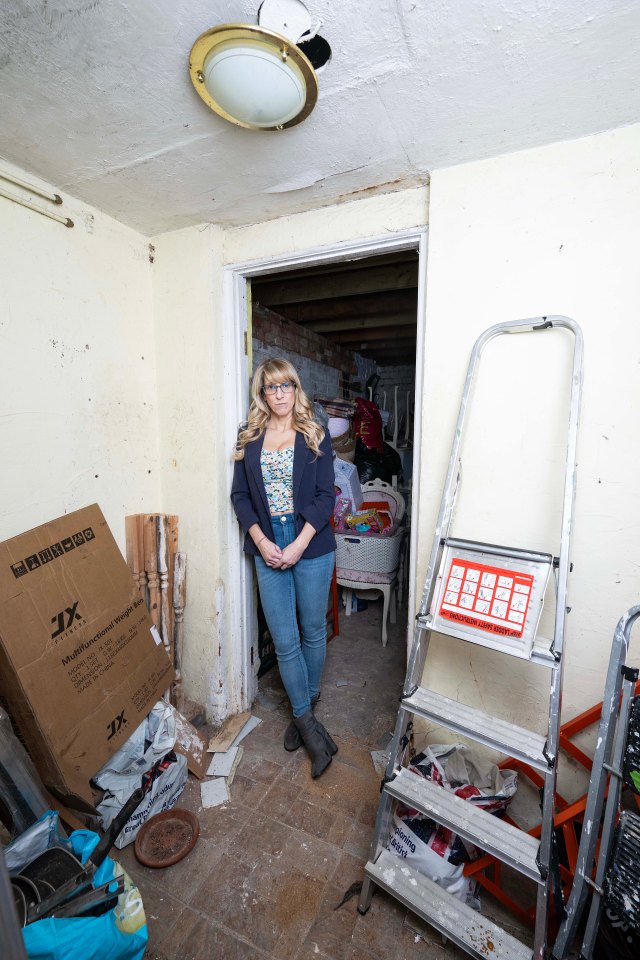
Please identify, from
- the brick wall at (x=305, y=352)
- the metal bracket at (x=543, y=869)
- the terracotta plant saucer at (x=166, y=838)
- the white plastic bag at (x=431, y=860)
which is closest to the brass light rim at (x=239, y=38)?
the brick wall at (x=305, y=352)

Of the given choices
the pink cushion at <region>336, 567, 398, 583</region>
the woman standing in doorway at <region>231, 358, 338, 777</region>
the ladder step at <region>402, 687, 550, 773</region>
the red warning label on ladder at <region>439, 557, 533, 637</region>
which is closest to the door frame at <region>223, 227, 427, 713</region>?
the woman standing in doorway at <region>231, 358, 338, 777</region>

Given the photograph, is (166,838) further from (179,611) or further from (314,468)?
(314,468)

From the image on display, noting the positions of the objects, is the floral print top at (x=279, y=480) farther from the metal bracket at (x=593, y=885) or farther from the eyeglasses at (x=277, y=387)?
the metal bracket at (x=593, y=885)

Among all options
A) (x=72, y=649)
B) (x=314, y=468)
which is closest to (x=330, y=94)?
(x=314, y=468)

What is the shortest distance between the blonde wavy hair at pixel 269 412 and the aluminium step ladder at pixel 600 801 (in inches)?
50.4

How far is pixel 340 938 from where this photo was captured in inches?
49.0

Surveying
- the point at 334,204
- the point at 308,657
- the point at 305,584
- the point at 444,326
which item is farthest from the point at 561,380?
the point at 308,657

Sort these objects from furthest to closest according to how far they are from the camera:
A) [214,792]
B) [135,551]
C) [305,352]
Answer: [305,352] < [135,551] < [214,792]

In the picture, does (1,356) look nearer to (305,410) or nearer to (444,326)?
(305,410)

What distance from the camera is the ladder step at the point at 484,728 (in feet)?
3.63

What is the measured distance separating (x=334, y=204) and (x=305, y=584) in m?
1.66

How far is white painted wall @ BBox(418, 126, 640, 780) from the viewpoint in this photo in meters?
1.28

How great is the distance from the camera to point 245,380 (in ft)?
6.79

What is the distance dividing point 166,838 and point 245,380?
1970mm
